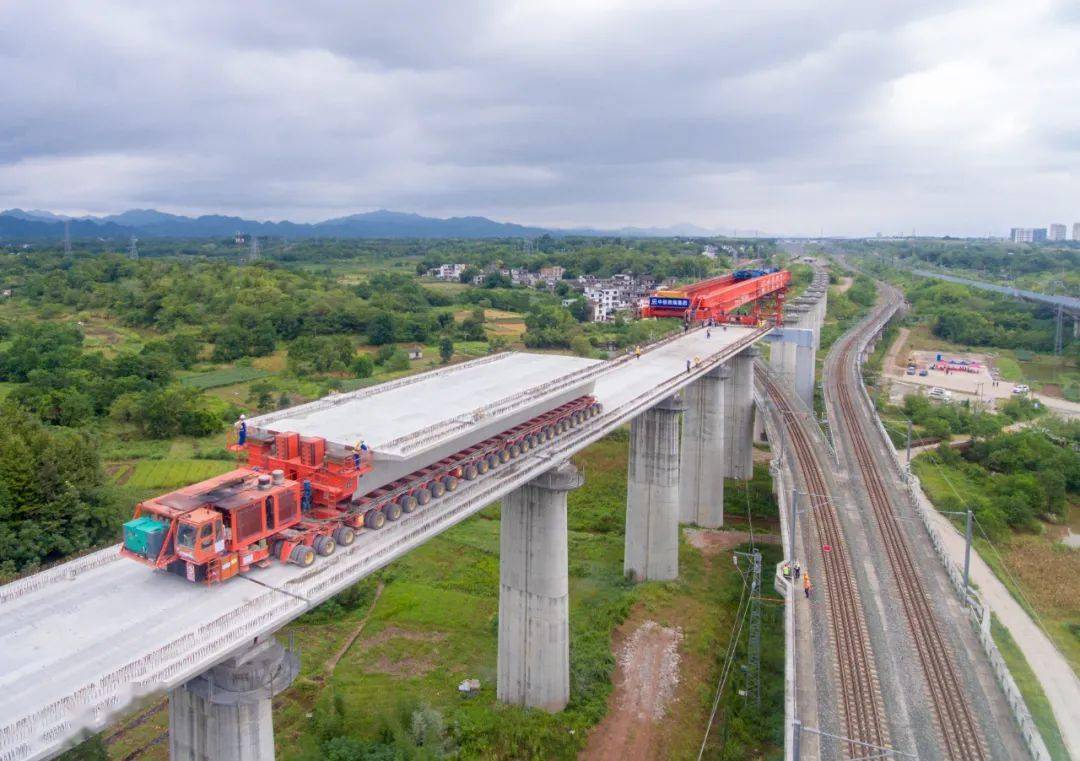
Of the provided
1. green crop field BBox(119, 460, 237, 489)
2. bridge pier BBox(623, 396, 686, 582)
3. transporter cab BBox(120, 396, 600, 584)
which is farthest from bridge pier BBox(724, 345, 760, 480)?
green crop field BBox(119, 460, 237, 489)

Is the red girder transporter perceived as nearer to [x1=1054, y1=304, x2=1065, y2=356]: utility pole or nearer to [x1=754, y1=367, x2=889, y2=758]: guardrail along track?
[x1=754, y1=367, x2=889, y2=758]: guardrail along track

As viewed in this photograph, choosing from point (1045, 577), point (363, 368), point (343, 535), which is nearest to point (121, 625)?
point (343, 535)

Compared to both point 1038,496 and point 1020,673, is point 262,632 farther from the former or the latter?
point 1038,496

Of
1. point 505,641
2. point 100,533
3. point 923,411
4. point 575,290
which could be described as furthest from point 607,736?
point 575,290

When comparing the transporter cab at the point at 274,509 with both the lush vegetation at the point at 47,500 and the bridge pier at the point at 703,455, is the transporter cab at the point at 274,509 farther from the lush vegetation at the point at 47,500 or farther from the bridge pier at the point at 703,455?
the bridge pier at the point at 703,455

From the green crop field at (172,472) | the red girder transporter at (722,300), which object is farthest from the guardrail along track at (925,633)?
the green crop field at (172,472)

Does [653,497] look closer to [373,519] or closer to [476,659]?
[476,659]
